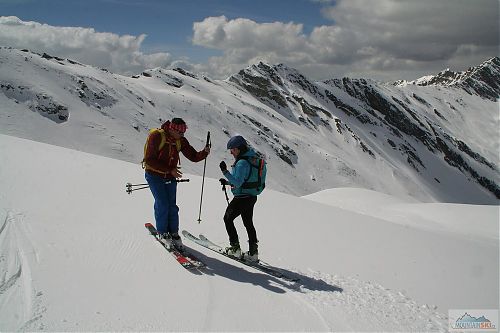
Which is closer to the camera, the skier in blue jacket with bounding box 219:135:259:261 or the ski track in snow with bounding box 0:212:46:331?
the ski track in snow with bounding box 0:212:46:331

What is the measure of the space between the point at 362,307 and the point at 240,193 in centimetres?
277

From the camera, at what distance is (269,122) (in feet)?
339

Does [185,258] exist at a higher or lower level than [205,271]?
higher

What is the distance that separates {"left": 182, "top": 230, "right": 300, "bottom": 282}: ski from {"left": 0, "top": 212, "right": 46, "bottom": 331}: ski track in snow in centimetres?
305

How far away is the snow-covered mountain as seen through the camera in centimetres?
5750

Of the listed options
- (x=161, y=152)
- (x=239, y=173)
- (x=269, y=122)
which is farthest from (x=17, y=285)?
(x=269, y=122)

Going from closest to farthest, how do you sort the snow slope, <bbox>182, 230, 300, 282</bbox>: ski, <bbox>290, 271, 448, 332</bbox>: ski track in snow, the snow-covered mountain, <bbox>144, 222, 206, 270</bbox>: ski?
1. the snow slope
2. <bbox>290, 271, 448, 332</bbox>: ski track in snow
3. <bbox>144, 222, 206, 270</bbox>: ski
4. <bbox>182, 230, 300, 282</bbox>: ski
5. the snow-covered mountain

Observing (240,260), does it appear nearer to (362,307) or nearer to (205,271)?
(205,271)

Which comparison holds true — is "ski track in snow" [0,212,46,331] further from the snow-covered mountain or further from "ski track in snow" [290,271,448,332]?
the snow-covered mountain

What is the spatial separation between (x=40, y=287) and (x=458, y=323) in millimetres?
5767

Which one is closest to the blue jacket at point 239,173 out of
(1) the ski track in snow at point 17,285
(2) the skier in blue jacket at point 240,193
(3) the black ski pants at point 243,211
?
(2) the skier in blue jacket at point 240,193

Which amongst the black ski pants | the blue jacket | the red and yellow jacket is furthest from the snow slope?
the blue jacket

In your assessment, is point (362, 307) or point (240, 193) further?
point (240, 193)

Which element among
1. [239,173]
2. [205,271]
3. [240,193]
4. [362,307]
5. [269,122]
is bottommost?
[362,307]
